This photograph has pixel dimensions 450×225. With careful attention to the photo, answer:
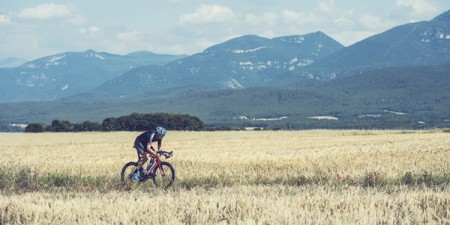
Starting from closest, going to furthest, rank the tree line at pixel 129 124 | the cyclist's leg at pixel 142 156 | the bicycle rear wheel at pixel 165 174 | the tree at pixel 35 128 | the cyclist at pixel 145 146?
1. the bicycle rear wheel at pixel 165 174
2. the cyclist at pixel 145 146
3. the cyclist's leg at pixel 142 156
4. the tree at pixel 35 128
5. the tree line at pixel 129 124

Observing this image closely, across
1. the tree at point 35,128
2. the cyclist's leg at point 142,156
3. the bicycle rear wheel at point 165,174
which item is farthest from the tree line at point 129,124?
the bicycle rear wheel at point 165,174

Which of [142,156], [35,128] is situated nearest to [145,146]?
[142,156]

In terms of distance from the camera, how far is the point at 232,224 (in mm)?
10016

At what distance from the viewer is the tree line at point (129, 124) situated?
92312mm

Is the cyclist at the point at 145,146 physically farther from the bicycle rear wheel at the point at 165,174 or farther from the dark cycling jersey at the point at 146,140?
the bicycle rear wheel at the point at 165,174

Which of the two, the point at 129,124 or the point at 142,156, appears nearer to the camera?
the point at 142,156

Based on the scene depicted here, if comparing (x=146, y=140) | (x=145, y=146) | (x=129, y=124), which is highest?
(x=129, y=124)

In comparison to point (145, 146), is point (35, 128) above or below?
above

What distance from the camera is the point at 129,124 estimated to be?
98.6 meters

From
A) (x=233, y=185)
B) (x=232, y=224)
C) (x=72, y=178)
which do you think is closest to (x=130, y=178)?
(x=72, y=178)

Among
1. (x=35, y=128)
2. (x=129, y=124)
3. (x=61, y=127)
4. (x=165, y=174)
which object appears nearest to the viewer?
(x=165, y=174)

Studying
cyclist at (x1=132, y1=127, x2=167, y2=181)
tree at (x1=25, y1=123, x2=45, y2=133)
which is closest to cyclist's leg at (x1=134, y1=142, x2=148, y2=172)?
cyclist at (x1=132, y1=127, x2=167, y2=181)

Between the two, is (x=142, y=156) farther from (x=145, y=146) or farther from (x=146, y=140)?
(x=146, y=140)

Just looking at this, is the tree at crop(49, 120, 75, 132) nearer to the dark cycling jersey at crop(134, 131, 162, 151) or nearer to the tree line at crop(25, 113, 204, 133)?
the tree line at crop(25, 113, 204, 133)
